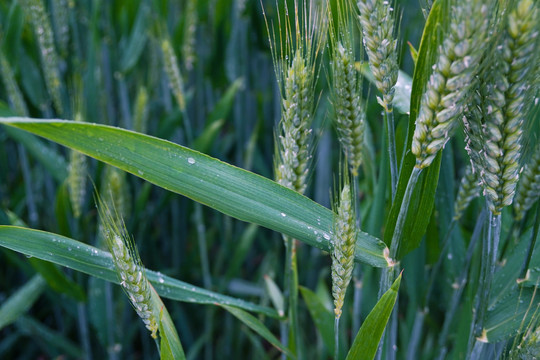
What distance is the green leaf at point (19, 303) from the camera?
1.05 metres

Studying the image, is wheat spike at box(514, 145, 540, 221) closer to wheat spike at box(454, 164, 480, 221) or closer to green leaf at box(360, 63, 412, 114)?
wheat spike at box(454, 164, 480, 221)

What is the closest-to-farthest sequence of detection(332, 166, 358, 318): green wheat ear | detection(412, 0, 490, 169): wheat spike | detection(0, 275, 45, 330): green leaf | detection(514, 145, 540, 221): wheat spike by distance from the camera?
detection(412, 0, 490, 169): wheat spike, detection(332, 166, 358, 318): green wheat ear, detection(514, 145, 540, 221): wheat spike, detection(0, 275, 45, 330): green leaf

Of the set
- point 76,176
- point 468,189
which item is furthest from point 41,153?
point 468,189

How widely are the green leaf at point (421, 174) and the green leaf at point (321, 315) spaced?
0.87ft

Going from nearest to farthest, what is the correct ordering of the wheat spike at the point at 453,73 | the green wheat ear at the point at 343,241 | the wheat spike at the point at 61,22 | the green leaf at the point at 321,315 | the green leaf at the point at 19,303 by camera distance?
the wheat spike at the point at 453,73
the green wheat ear at the point at 343,241
the green leaf at the point at 321,315
the green leaf at the point at 19,303
the wheat spike at the point at 61,22

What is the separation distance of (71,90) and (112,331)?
2.06 feet

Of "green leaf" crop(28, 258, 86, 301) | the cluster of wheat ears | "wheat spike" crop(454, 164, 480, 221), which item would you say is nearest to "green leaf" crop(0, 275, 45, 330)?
"green leaf" crop(28, 258, 86, 301)

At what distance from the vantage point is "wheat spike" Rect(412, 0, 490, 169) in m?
0.44

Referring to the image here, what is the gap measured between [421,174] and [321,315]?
14.8 inches

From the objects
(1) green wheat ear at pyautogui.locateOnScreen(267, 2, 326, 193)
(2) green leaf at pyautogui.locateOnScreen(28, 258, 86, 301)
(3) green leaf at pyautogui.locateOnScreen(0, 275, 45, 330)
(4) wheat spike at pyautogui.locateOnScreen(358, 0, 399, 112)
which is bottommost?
(3) green leaf at pyautogui.locateOnScreen(0, 275, 45, 330)

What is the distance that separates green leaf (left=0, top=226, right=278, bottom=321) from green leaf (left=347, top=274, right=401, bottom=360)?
0.20 meters

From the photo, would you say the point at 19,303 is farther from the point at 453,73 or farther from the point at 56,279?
the point at 453,73

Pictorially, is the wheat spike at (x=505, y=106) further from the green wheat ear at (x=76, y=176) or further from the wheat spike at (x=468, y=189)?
the green wheat ear at (x=76, y=176)

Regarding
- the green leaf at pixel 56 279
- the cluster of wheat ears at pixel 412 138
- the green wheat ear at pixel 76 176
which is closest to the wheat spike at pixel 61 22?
the green wheat ear at pixel 76 176
